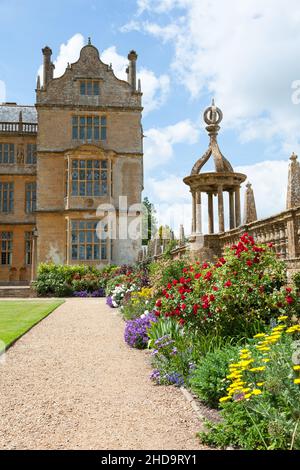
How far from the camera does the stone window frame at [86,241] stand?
2580 cm

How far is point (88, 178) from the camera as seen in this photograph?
26328 millimetres

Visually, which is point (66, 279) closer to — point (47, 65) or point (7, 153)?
point (7, 153)

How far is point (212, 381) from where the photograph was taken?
4773 mm

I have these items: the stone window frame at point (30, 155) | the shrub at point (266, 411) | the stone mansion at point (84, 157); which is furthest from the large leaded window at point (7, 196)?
the shrub at point (266, 411)

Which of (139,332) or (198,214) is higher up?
(198,214)

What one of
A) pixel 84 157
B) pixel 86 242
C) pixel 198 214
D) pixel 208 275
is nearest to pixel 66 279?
pixel 86 242

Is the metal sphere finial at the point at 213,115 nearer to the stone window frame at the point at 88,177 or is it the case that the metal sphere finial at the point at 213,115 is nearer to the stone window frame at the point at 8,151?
the stone window frame at the point at 88,177

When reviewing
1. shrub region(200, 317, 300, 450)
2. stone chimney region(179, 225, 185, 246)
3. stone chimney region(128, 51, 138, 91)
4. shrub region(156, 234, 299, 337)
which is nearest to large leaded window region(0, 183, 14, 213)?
stone chimney region(128, 51, 138, 91)

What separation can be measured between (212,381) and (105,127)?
2403cm

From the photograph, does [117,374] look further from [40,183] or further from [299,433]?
[40,183]

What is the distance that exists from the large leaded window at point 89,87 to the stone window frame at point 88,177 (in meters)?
4.23

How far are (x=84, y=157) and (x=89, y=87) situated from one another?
181 inches

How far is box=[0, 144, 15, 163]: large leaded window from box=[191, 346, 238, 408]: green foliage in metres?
28.4

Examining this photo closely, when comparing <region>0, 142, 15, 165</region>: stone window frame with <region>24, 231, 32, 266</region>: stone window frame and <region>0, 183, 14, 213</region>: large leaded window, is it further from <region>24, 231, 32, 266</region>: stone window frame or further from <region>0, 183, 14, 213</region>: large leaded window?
<region>24, 231, 32, 266</region>: stone window frame
